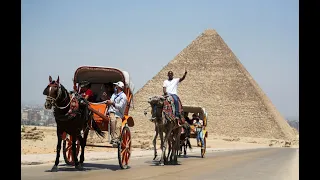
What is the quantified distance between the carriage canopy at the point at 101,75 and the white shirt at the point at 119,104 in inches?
20.6

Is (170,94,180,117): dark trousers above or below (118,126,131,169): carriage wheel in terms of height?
above

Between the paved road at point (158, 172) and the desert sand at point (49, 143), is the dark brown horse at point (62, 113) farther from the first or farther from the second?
the desert sand at point (49, 143)

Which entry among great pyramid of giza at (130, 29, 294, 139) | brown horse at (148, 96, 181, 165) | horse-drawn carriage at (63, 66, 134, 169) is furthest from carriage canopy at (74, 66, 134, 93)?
great pyramid of giza at (130, 29, 294, 139)

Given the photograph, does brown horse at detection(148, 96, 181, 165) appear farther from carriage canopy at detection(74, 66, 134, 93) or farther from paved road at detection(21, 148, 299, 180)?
carriage canopy at detection(74, 66, 134, 93)

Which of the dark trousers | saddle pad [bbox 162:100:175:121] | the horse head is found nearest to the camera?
the horse head

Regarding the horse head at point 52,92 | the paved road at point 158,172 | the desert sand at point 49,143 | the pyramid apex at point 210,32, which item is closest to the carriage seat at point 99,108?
the desert sand at point 49,143

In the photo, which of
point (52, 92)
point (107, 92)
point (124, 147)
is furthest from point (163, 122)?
point (52, 92)

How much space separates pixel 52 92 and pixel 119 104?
213 centimetres

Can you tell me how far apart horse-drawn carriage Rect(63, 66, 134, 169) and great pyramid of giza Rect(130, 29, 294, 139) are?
328 feet

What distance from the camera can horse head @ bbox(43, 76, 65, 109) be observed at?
7950 millimetres

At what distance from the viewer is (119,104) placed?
32.8ft
